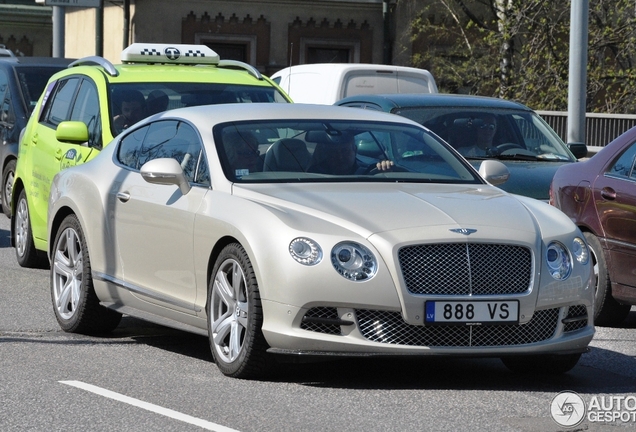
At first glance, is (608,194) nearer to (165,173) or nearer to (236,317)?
(165,173)

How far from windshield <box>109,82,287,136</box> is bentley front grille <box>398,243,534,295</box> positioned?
490cm

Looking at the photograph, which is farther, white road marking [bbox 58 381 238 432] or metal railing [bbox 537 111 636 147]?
metal railing [bbox 537 111 636 147]

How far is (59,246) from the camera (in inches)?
367

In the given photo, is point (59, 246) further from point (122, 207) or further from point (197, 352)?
point (197, 352)

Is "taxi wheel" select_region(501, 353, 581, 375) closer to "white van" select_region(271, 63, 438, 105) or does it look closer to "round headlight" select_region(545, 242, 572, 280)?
"round headlight" select_region(545, 242, 572, 280)

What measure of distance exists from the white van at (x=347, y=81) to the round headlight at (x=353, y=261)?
1126 cm

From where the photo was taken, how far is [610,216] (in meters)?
9.61

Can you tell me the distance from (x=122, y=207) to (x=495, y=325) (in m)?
2.64

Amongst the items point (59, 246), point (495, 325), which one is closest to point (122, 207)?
point (59, 246)

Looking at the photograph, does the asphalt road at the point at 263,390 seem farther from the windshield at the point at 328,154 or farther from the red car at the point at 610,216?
the windshield at the point at 328,154

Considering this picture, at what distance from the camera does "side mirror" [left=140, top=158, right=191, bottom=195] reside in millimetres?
7938

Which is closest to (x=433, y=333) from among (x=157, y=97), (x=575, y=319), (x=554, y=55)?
(x=575, y=319)

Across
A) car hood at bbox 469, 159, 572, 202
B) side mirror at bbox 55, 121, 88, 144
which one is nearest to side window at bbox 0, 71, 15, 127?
side mirror at bbox 55, 121, 88, 144

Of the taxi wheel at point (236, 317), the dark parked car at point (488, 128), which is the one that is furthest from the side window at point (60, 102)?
the taxi wheel at point (236, 317)
